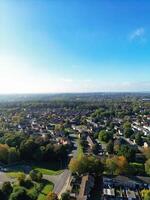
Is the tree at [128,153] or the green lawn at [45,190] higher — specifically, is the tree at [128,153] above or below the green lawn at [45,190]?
above

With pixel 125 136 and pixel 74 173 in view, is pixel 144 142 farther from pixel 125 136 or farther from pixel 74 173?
pixel 74 173

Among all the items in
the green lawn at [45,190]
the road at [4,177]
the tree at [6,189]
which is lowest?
the green lawn at [45,190]

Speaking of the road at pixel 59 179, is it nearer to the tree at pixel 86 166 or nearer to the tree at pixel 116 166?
the tree at pixel 86 166

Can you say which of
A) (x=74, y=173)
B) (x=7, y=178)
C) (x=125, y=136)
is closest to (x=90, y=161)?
(x=74, y=173)

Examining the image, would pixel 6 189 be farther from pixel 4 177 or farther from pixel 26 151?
pixel 26 151

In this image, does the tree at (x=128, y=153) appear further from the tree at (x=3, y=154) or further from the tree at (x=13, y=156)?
the tree at (x=3, y=154)

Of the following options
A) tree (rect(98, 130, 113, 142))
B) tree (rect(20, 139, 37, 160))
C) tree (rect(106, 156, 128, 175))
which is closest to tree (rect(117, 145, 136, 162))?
tree (rect(106, 156, 128, 175))

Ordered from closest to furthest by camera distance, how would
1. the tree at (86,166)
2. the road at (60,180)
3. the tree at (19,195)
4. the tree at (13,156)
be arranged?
the tree at (19,195) → the road at (60,180) → the tree at (86,166) → the tree at (13,156)

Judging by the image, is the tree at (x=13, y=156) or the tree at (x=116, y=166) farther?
the tree at (x=13, y=156)

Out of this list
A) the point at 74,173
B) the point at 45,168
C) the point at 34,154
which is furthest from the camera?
the point at 34,154

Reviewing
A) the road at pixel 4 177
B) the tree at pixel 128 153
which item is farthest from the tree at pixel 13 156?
the tree at pixel 128 153

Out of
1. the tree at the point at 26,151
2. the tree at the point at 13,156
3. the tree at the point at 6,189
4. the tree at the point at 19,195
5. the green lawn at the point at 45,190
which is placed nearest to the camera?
the tree at the point at 19,195
